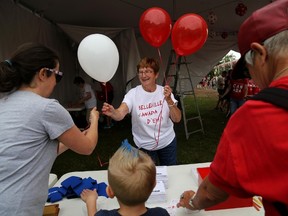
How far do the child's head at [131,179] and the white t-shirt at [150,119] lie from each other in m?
1.16

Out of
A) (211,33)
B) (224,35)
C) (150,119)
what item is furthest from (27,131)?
(224,35)

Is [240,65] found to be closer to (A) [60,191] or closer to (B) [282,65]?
(B) [282,65]

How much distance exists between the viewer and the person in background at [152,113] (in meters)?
2.14

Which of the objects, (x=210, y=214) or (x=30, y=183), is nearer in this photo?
(x=30, y=183)

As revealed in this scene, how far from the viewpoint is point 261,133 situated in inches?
25.4

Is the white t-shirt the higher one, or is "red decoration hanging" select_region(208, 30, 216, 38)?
"red decoration hanging" select_region(208, 30, 216, 38)

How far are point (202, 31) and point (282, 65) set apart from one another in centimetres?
160

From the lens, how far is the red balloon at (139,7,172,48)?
7.87 feet

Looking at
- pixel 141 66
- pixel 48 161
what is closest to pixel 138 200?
pixel 48 161

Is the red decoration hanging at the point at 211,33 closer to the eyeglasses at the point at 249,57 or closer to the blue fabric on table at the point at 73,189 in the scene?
the blue fabric on table at the point at 73,189

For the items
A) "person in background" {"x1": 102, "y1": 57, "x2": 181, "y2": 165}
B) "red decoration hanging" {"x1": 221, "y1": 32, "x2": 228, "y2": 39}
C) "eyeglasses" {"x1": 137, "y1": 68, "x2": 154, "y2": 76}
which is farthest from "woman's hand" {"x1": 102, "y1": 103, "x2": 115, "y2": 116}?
"red decoration hanging" {"x1": 221, "y1": 32, "x2": 228, "y2": 39}

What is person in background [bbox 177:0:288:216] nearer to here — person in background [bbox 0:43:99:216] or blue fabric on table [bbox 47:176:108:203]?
person in background [bbox 0:43:99:216]

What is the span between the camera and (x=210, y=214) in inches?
51.5

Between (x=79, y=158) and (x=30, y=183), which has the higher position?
(x=30, y=183)
